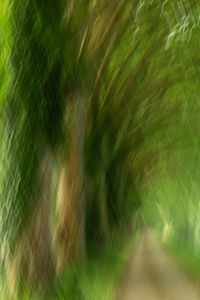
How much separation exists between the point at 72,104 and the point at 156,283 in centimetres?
361

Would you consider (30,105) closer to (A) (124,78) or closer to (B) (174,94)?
(A) (124,78)

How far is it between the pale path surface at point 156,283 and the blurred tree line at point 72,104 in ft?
3.25

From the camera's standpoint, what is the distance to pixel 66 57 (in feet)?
18.5

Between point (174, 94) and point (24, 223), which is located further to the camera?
point (174, 94)

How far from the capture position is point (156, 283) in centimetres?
907

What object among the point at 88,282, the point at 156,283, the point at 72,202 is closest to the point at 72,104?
the point at 72,202

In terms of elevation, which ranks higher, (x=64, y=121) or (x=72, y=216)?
(x=64, y=121)

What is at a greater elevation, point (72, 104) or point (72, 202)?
point (72, 104)

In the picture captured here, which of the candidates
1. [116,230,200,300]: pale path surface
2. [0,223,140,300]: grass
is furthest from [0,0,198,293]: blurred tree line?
[116,230,200,300]: pale path surface

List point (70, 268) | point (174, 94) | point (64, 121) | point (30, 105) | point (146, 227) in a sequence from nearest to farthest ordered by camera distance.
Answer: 1. point (30, 105)
2. point (64, 121)
3. point (70, 268)
4. point (174, 94)
5. point (146, 227)

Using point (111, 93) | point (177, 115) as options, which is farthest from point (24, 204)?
point (177, 115)

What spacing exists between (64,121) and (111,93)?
16.4ft

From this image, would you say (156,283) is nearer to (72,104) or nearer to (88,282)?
(88,282)

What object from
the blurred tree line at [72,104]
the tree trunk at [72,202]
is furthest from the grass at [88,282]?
the tree trunk at [72,202]
